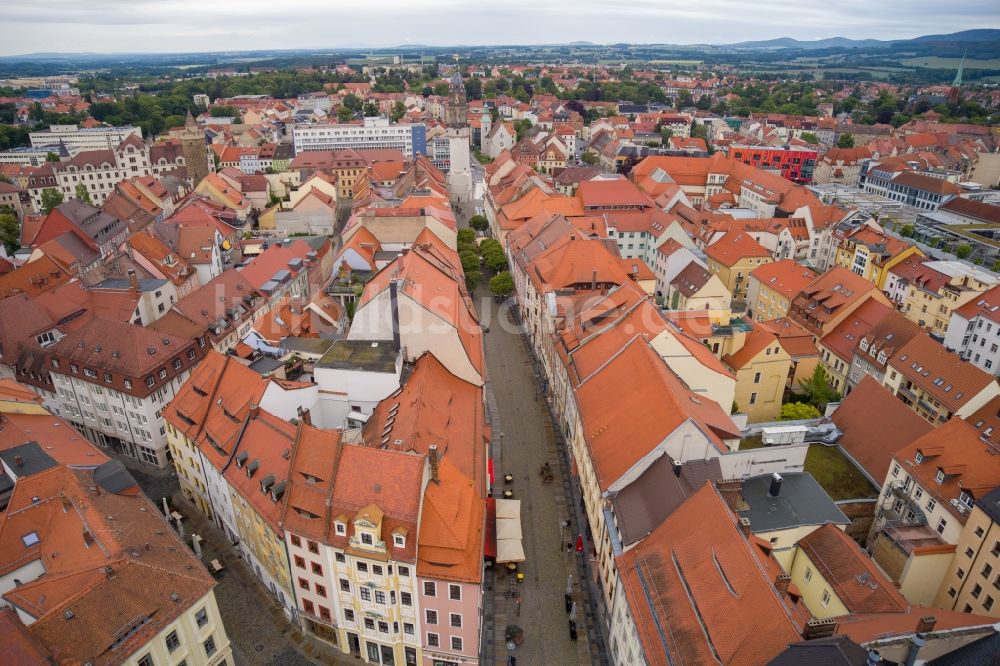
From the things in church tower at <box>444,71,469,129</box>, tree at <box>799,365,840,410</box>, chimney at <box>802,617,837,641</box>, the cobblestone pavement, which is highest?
church tower at <box>444,71,469,129</box>

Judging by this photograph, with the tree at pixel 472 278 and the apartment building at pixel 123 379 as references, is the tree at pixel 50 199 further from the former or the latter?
the tree at pixel 472 278

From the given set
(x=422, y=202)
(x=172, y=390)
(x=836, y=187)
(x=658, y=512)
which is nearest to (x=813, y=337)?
(x=658, y=512)

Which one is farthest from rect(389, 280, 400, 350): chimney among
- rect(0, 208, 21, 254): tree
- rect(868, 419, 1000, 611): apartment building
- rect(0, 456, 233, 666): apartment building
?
rect(0, 208, 21, 254): tree

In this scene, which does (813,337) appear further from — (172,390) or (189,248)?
(189,248)

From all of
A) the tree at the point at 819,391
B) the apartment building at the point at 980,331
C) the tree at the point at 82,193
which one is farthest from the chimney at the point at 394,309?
the tree at the point at 82,193

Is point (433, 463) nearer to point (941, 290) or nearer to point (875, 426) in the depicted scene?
point (875, 426)

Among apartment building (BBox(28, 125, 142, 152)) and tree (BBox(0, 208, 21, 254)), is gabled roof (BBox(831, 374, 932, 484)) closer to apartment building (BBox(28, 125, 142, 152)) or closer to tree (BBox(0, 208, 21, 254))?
tree (BBox(0, 208, 21, 254))
